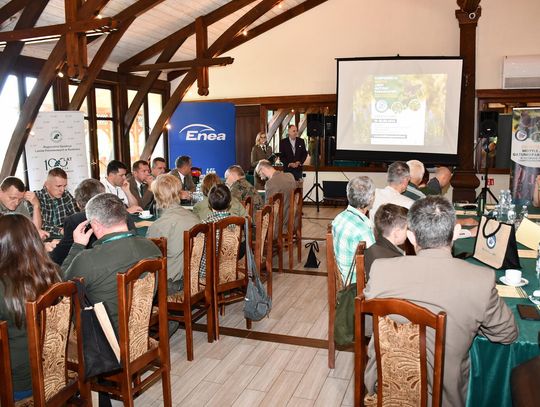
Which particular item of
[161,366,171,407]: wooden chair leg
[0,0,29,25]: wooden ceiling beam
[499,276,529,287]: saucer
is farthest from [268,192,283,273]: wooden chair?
[0,0,29,25]: wooden ceiling beam

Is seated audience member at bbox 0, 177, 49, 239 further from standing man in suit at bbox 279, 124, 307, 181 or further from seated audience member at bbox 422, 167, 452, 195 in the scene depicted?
standing man in suit at bbox 279, 124, 307, 181

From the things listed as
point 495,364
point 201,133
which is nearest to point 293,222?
point 495,364

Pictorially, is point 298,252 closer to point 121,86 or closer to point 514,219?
point 514,219

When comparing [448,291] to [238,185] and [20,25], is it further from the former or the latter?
[20,25]

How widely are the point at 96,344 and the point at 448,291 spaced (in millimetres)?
1681

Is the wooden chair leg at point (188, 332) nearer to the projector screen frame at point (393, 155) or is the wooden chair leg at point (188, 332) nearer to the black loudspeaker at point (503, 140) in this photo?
the projector screen frame at point (393, 155)

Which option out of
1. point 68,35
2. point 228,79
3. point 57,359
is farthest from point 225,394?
point 228,79

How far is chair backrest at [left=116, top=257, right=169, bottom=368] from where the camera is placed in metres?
2.32

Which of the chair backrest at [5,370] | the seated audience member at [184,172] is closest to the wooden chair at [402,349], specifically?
the chair backrest at [5,370]

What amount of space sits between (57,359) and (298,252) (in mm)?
4398

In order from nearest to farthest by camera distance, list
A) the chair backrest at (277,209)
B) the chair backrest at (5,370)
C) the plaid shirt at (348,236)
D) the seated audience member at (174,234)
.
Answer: the chair backrest at (5,370), the plaid shirt at (348,236), the seated audience member at (174,234), the chair backrest at (277,209)

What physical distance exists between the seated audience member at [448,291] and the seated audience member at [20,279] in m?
1.43

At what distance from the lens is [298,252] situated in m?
6.35

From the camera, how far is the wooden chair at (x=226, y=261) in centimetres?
373
